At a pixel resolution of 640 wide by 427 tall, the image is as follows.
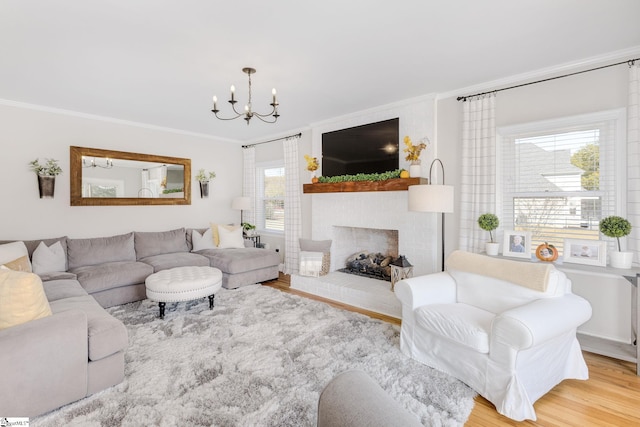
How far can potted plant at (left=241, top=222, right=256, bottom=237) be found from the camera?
5.87m

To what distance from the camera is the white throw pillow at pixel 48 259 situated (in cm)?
357

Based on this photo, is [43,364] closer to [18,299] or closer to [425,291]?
[18,299]

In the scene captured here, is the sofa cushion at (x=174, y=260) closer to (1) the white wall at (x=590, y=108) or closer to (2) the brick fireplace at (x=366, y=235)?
(2) the brick fireplace at (x=366, y=235)

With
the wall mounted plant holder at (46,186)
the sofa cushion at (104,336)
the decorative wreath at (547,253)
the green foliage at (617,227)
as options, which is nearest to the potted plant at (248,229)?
the wall mounted plant holder at (46,186)

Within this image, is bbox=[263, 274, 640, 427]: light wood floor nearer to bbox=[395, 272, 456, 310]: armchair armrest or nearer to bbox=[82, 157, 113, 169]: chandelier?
bbox=[395, 272, 456, 310]: armchair armrest

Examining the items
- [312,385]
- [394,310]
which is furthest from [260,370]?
[394,310]

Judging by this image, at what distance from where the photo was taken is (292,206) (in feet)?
17.6

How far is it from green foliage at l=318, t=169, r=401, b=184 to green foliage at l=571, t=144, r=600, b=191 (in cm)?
176

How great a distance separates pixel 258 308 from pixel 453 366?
2.24m

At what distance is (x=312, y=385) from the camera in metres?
2.11

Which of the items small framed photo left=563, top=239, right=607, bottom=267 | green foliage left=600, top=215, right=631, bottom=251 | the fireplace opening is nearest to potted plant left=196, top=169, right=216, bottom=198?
the fireplace opening

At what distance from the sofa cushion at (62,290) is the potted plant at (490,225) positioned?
3.97m

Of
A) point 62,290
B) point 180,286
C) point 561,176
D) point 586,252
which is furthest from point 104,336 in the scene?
point 561,176

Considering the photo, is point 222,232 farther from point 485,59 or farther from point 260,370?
point 485,59
